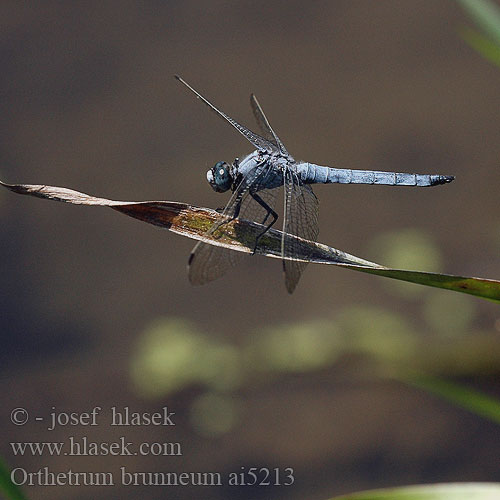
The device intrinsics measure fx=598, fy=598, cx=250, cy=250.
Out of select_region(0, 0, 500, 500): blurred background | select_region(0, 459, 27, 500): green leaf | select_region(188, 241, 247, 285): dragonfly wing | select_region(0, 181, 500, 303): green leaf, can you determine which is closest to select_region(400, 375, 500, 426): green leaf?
select_region(0, 181, 500, 303): green leaf

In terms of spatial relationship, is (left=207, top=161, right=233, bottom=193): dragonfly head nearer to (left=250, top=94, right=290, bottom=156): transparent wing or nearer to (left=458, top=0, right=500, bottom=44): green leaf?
(left=250, top=94, right=290, bottom=156): transparent wing

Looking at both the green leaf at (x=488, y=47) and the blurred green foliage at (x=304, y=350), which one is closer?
the green leaf at (x=488, y=47)

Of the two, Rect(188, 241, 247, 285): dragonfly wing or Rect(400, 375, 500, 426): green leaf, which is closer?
Rect(400, 375, 500, 426): green leaf

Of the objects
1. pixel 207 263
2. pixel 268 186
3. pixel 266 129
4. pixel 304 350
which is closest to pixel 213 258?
pixel 207 263

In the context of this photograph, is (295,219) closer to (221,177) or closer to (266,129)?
(221,177)

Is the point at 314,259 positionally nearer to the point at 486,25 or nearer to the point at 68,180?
the point at 486,25

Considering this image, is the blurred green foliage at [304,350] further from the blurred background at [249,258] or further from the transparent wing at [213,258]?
the transparent wing at [213,258]

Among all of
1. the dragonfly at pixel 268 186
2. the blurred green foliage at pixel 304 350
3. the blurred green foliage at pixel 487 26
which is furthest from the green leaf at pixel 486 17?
the blurred green foliage at pixel 304 350
